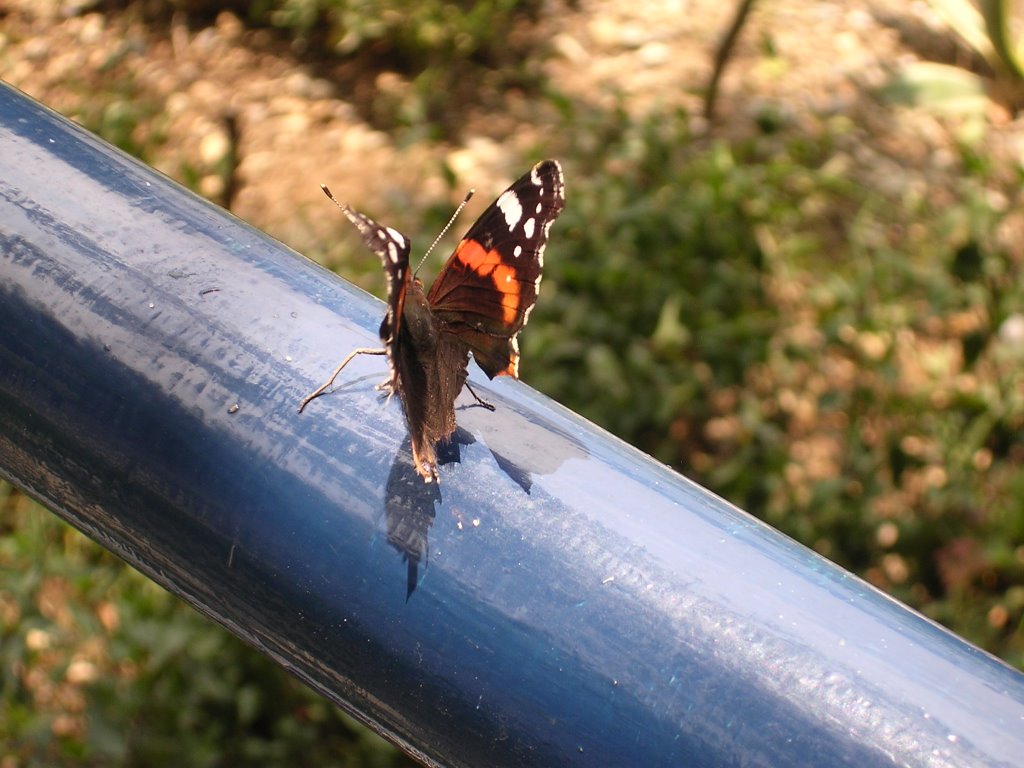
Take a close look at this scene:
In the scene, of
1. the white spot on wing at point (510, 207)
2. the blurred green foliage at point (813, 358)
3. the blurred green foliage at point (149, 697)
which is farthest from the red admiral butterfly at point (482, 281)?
the blurred green foliage at point (813, 358)

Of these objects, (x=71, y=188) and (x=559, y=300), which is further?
(x=559, y=300)

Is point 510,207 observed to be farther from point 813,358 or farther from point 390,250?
point 813,358

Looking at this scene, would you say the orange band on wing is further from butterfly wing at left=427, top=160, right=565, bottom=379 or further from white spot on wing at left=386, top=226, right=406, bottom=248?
white spot on wing at left=386, top=226, right=406, bottom=248

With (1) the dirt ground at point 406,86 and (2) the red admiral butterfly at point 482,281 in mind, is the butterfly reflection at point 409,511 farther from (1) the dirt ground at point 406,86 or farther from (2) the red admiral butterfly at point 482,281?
(1) the dirt ground at point 406,86

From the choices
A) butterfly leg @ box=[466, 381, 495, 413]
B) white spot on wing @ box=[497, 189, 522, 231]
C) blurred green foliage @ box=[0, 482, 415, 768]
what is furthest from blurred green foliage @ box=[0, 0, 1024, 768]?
butterfly leg @ box=[466, 381, 495, 413]

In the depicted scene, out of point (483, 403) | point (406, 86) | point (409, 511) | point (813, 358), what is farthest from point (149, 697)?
point (406, 86)

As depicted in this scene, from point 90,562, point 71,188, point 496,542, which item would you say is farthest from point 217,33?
point 496,542

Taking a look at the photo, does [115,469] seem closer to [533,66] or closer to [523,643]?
[523,643]
